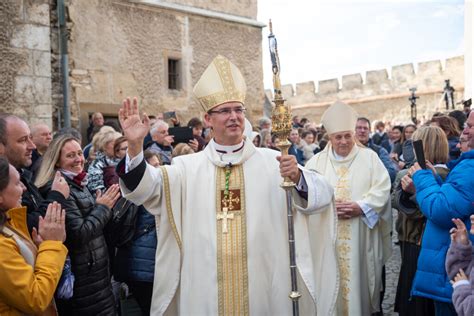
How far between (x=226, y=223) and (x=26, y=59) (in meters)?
8.16

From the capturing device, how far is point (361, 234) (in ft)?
15.3

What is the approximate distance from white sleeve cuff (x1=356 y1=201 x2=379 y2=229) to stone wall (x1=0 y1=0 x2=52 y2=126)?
7663 mm

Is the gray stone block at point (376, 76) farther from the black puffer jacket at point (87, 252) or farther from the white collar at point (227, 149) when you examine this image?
the black puffer jacket at point (87, 252)

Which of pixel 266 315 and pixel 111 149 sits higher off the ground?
pixel 111 149

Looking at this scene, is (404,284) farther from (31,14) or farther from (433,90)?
(433,90)

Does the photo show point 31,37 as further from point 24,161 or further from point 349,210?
point 349,210

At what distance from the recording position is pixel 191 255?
10.8ft

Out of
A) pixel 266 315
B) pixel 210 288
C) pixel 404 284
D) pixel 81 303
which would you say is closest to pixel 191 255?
pixel 210 288

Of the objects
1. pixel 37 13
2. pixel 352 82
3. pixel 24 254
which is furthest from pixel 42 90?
pixel 352 82

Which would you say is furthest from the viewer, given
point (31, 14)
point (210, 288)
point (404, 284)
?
point (31, 14)

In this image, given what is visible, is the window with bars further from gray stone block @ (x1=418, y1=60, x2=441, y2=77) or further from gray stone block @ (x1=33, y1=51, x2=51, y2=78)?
gray stone block @ (x1=418, y1=60, x2=441, y2=77)

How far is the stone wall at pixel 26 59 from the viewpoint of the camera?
9773 mm

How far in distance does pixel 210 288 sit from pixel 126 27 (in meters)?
9.83

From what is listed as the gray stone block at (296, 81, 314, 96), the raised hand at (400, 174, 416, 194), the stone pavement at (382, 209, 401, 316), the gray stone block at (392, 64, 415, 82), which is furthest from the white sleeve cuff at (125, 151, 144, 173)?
the gray stone block at (296, 81, 314, 96)
